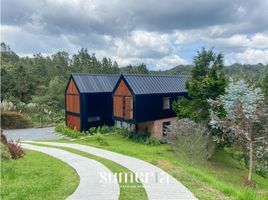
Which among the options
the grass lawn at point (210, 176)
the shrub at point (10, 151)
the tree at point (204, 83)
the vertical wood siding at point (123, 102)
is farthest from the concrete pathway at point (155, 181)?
the vertical wood siding at point (123, 102)

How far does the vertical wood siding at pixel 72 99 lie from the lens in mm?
23853

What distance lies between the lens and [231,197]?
6.94 meters

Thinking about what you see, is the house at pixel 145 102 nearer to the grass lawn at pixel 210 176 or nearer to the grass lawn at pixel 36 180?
the grass lawn at pixel 210 176

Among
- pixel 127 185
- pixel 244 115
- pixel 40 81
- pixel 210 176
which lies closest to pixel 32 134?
pixel 210 176

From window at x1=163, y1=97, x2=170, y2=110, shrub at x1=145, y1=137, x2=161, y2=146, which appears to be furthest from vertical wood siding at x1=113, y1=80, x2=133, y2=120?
window at x1=163, y1=97, x2=170, y2=110

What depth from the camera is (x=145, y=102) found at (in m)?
20.8

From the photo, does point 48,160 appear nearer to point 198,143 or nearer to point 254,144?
point 198,143

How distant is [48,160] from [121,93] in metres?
11.2

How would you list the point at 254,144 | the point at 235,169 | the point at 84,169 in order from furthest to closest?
1. the point at 235,169
2. the point at 254,144
3. the point at 84,169

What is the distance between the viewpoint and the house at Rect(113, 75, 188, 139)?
806 inches

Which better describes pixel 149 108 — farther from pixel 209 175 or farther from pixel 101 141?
pixel 209 175

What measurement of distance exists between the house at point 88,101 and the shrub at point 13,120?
15.5ft

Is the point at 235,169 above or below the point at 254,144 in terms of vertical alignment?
below

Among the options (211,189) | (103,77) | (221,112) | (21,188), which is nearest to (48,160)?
(21,188)
